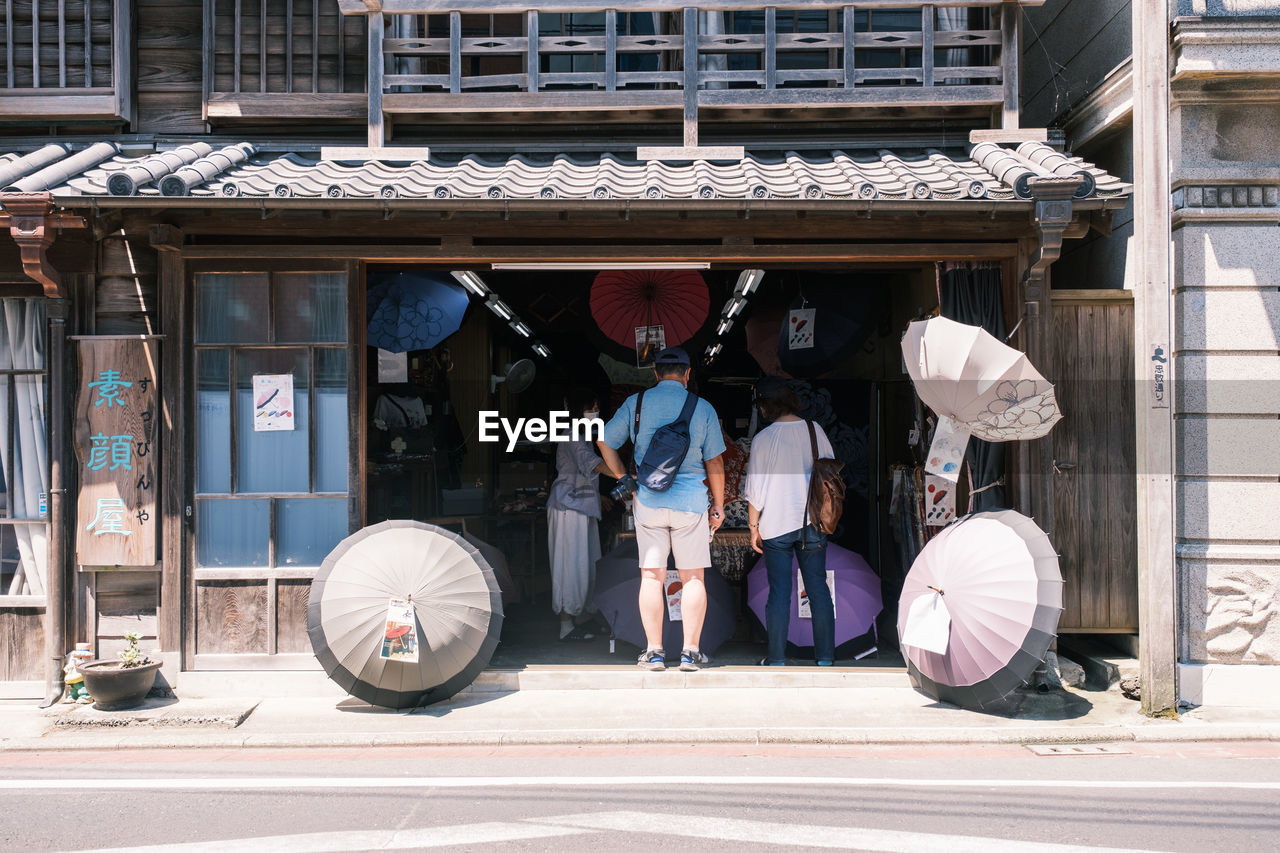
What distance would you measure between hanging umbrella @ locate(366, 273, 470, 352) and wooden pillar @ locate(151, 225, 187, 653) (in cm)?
170

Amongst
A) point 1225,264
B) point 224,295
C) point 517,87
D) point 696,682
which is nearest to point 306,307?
point 224,295

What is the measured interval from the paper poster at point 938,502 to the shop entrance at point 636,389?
0.44 feet

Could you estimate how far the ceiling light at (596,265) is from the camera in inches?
318

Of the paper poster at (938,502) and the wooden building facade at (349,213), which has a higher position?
the wooden building facade at (349,213)

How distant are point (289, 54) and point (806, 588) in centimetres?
Result: 685

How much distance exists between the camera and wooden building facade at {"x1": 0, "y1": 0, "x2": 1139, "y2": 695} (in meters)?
7.34

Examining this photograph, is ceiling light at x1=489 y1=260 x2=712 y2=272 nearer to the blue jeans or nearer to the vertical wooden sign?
the blue jeans

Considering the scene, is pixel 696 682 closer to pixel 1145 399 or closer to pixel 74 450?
pixel 1145 399

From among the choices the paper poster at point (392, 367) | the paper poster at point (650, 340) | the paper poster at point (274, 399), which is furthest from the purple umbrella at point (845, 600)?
the paper poster at point (392, 367)

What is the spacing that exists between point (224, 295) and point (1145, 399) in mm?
7514

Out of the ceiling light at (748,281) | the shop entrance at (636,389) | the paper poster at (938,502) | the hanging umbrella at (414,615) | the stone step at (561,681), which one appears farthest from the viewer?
the ceiling light at (748,281)

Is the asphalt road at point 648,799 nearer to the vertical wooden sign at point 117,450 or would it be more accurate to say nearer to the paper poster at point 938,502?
the vertical wooden sign at point 117,450

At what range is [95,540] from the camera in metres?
7.88

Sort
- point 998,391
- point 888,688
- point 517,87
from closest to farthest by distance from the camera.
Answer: point 998,391
point 888,688
point 517,87
